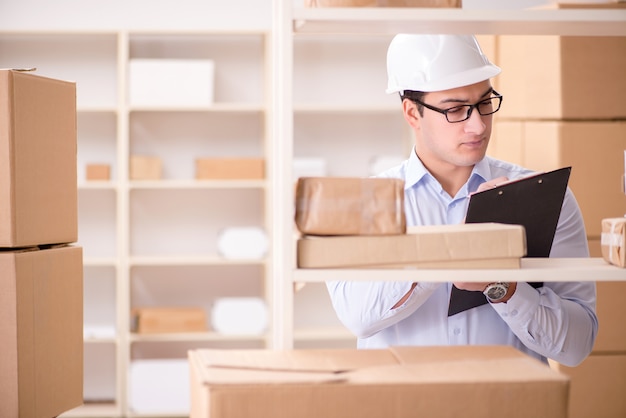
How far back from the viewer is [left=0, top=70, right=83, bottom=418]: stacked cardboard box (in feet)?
4.78

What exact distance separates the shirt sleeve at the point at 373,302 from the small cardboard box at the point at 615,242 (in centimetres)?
29

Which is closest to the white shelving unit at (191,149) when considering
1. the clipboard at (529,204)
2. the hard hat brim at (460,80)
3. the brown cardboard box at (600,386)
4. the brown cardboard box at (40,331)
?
the brown cardboard box at (600,386)

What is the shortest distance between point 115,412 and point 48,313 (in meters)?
3.05

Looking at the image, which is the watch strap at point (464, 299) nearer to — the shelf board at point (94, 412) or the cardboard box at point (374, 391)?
the cardboard box at point (374, 391)

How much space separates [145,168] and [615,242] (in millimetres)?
3385

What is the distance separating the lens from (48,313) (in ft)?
5.11

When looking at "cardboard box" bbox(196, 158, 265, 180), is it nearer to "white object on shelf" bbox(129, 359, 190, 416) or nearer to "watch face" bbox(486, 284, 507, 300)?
"white object on shelf" bbox(129, 359, 190, 416)

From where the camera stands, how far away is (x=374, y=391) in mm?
1160

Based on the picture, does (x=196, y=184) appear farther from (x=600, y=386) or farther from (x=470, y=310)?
(x=470, y=310)

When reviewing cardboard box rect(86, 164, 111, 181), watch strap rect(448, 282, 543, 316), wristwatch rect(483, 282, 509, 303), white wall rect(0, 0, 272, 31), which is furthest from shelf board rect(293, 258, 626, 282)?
white wall rect(0, 0, 272, 31)

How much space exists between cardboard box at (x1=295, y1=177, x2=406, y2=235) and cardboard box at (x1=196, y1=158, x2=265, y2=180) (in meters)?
3.18

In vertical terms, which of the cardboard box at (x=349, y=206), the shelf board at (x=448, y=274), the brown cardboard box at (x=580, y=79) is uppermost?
the brown cardboard box at (x=580, y=79)

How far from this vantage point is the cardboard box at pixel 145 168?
4430 millimetres

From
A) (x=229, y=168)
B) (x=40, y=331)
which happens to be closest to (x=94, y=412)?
(x=229, y=168)
